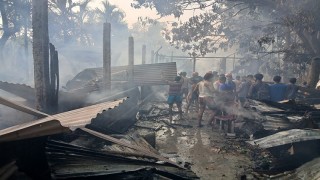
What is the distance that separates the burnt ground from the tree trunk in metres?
3.20

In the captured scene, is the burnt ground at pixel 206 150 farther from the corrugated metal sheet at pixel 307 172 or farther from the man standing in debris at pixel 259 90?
the man standing in debris at pixel 259 90

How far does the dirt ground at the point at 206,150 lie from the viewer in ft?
19.5

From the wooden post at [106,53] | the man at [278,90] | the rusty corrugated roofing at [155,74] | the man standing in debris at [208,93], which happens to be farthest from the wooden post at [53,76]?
the rusty corrugated roofing at [155,74]

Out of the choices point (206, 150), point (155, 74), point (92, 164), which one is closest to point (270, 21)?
point (155, 74)

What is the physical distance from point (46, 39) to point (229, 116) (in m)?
5.93

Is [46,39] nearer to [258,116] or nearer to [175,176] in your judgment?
[175,176]

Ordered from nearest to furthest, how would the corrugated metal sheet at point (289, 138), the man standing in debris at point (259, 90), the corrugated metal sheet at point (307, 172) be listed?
the corrugated metal sheet at point (307, 172) < the corrugated metal sheet at point (289, 138) < the man standing in debris at point (259, 90)

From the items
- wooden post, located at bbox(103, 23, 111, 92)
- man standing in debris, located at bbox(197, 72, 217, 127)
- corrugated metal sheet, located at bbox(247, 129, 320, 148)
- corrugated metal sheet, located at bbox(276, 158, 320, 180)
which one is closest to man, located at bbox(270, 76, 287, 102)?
man standing in debris, located at bbox(197, 72, 217, 127)

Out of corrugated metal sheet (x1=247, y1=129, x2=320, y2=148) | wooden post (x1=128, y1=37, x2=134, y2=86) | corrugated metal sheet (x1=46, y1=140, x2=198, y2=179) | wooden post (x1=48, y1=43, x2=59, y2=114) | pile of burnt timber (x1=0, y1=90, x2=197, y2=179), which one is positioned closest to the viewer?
pile of burnt timber (x1=0, y1=90, x2=197, y2=179)

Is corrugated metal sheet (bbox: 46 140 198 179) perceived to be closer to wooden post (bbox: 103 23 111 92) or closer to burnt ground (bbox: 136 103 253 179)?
burnt ground (bbox: 136 103 253 179)

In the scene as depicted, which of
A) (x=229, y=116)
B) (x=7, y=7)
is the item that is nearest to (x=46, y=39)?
(x=229, y=116)

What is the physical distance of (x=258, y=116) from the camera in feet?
26.5

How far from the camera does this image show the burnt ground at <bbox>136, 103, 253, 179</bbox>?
19.5ft

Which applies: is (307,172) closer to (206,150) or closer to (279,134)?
(279,134)
